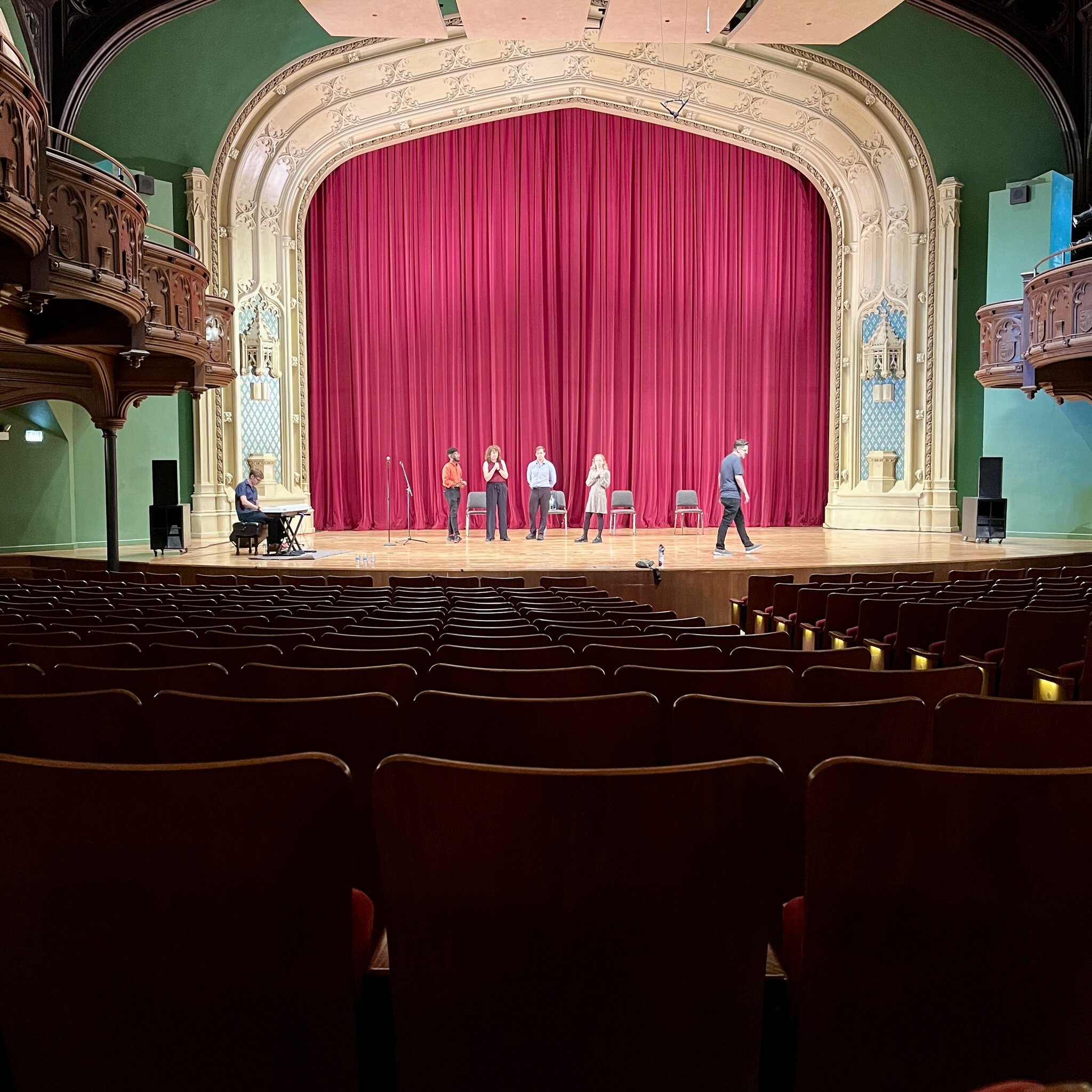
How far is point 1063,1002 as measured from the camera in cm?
129

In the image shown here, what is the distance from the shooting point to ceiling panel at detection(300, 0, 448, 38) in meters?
12.2

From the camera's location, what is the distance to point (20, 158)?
233 inches

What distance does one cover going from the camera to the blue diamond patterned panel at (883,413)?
54.9 ft

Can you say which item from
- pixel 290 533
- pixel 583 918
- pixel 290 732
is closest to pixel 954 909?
pixel 583 918

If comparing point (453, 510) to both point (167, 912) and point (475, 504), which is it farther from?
point (167, 912)

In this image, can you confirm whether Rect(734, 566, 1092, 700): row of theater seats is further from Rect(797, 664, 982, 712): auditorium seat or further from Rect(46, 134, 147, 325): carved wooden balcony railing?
Rect(46, 134, 147, 325): carved wooden balcony railing

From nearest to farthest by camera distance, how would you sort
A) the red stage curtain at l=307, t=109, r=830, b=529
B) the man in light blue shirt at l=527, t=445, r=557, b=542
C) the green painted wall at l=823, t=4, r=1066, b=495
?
the man in light blue shirt at l=527, t=445, r=557, b=542
the green painted wall at l=823, t=4, r=1066, b=495
the red stage curtain at l=307, t=109, r=830, b=529

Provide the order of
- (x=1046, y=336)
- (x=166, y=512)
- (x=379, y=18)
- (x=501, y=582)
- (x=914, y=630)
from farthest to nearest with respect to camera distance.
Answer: (x=166, y=512) < (x=379, y=18) < (x=1046, y=336) < (x=501, y=582) < (x=914, y=630)

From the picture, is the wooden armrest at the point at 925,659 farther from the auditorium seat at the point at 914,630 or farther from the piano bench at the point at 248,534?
the piano bench at the point at 248,534

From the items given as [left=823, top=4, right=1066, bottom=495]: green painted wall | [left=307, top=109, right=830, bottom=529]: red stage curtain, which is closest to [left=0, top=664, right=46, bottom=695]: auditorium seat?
[left=307, top=109, right=830, bottom=529]: red stage curtain

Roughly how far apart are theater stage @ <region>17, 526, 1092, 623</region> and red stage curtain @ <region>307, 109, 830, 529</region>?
2960mm

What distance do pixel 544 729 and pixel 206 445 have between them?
46.8 ft

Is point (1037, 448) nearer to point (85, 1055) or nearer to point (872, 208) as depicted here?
point (872, 208)

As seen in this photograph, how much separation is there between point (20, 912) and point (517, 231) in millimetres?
18028
